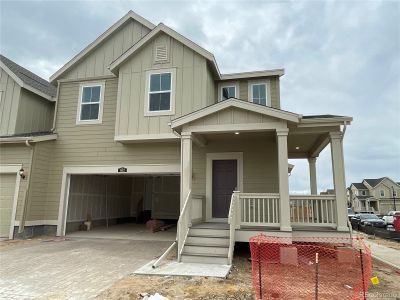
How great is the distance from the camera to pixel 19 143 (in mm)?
10453

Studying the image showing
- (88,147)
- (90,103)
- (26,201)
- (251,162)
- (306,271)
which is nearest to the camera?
(306,271)

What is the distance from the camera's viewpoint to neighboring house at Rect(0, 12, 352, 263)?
7.24 m

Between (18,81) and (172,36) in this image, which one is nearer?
(172,36)

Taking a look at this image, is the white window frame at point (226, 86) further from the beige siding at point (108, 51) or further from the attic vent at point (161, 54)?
the beige siding at point (108, 51)

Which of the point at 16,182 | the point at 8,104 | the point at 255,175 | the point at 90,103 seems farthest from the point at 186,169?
Answer: the point at 8,104

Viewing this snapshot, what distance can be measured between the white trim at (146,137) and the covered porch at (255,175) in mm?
1022

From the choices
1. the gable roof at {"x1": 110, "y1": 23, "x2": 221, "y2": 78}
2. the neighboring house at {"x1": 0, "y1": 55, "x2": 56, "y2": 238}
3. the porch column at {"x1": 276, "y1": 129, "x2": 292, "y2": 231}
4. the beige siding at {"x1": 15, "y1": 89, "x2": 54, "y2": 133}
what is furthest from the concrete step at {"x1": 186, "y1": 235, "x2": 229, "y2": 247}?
the beige siding at {"x1": 15, "y1": 89, "x2": 54, "y2": 133}

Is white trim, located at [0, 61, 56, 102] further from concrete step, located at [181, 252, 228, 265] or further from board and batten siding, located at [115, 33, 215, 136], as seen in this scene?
concrete step, located at [181, 252, 228, 265]

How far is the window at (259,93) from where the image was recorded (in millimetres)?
10953

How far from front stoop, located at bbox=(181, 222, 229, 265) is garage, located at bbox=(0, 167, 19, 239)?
7.12 meters

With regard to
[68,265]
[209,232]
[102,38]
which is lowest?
[68,265]

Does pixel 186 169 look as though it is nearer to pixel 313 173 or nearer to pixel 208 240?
pixel 208 240

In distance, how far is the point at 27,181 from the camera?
10.2 meters

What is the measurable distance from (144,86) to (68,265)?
638cm
